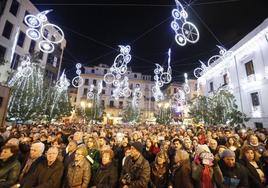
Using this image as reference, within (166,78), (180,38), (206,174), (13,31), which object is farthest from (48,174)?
(13,31)

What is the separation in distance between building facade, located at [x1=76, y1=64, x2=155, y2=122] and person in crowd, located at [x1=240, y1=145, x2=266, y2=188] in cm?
4744

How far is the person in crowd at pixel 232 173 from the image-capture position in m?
3.38

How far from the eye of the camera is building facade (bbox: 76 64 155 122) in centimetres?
5284

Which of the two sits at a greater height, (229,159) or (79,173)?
(229,159)

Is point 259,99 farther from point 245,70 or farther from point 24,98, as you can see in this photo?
point 24,98

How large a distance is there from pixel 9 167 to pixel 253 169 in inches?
212

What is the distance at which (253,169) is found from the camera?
147 inches

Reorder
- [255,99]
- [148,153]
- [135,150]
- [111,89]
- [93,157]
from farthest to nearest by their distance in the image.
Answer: [111,89], [255,99], [148,153], [93,157], [135,150]

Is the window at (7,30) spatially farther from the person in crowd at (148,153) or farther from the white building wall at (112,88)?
the white building wall at (112,88)

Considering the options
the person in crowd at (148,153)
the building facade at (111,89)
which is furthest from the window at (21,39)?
the building facade at (111,89)

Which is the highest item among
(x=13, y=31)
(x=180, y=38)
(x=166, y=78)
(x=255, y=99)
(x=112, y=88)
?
(x=13, y=31)

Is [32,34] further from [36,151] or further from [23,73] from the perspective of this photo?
[23,73]

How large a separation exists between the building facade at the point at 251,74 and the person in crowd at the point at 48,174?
63.8 feet

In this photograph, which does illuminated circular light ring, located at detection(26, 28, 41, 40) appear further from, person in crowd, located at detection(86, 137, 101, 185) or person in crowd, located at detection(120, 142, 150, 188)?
person in crowd, located at detection(120, 142, 150, 188)
